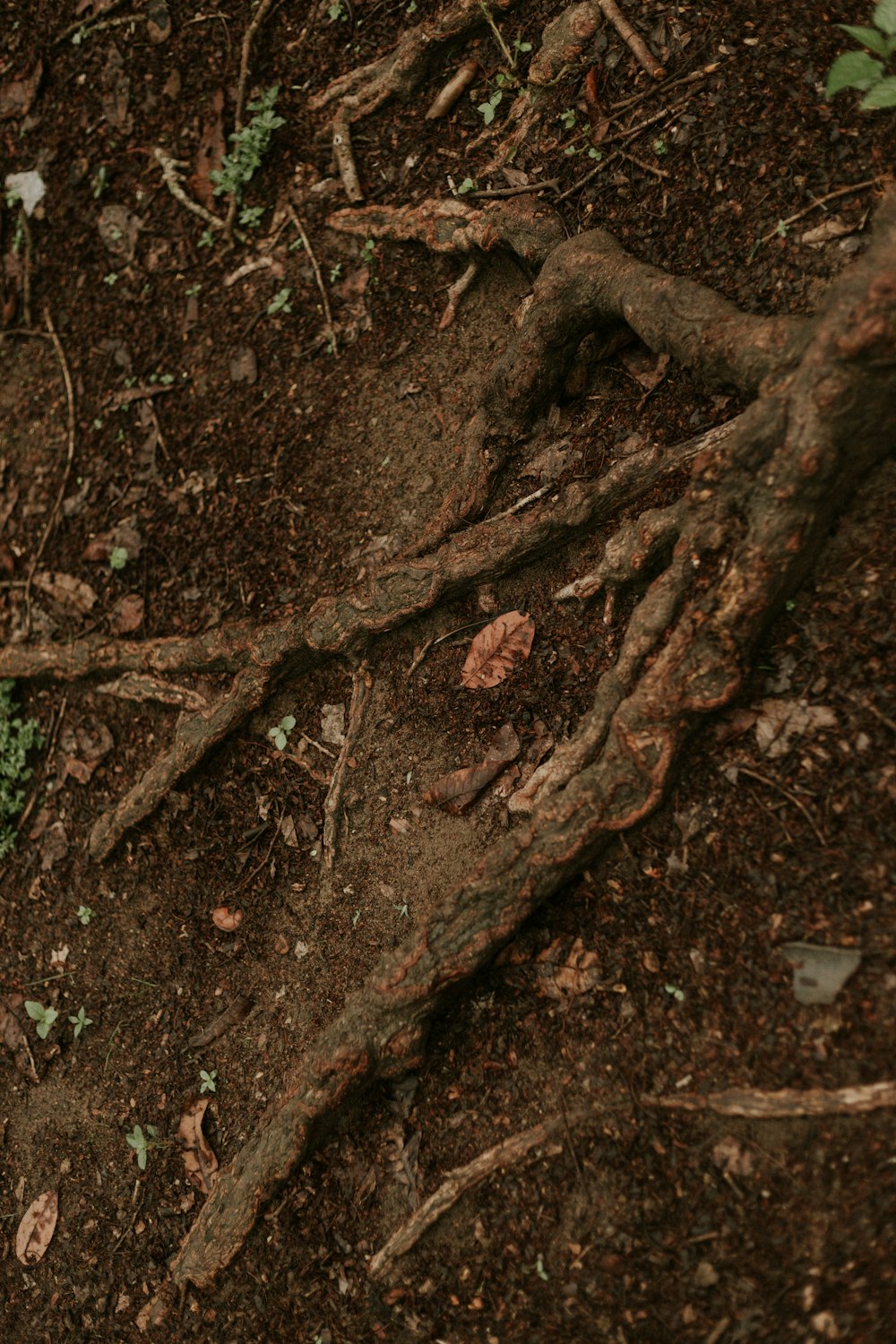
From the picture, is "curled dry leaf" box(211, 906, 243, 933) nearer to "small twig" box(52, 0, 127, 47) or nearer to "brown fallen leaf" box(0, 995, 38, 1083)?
"brown fallen leaf" box(0, 995, 38, 1083)

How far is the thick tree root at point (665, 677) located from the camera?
94.3 inches

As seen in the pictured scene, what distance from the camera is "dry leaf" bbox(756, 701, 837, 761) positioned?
2578 mm

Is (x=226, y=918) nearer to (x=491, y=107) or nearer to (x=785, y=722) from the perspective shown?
(x=785, y=722)

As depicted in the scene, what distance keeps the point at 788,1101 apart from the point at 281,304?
10.7 ft

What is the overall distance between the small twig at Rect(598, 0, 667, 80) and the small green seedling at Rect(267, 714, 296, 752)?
2416mm

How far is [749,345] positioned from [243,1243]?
300 cm

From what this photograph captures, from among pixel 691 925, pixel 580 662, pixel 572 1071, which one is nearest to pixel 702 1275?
pixel 572 1071

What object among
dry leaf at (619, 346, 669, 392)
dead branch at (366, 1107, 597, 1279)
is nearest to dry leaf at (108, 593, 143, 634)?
dry leaf at (619, 346, 669, 392)

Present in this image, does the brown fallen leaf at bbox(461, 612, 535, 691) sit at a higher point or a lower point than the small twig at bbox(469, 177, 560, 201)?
lower

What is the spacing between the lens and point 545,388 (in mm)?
3236

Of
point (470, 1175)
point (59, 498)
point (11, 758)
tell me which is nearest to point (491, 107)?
point (59, 498)

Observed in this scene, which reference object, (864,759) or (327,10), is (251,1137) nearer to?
(864,759)

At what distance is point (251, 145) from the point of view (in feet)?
13.3

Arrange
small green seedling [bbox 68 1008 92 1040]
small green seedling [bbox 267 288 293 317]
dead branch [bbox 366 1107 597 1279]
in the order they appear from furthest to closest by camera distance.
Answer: small green seedling [bbox 267 288 293 317]
small green seedling [bbox 68 1008 92 1040]
dead branch [bbox 366 1107 597 1279]
